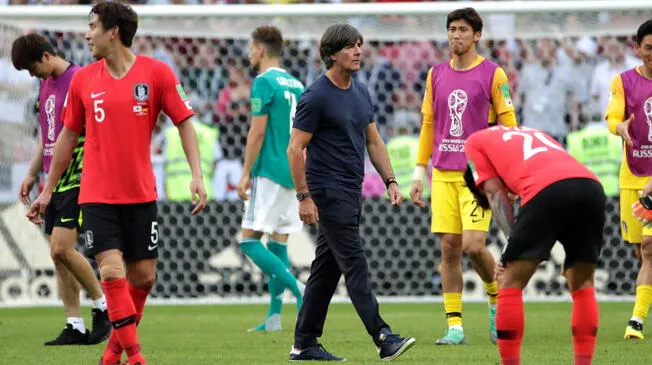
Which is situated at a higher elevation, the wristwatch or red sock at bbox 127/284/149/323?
the wristwatch

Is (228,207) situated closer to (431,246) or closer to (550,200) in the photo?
(431,246)

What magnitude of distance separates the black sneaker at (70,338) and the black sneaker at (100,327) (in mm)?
53

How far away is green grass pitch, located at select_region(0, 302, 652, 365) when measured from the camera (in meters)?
7.62

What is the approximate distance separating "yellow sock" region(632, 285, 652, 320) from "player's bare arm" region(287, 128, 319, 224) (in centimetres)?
284

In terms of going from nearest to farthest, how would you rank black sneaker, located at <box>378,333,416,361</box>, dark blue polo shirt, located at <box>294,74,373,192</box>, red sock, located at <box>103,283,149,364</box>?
red sock, located at <box>103,283,149,364</box> → black sneaker, located at <box>378,333,416,361</box> → dark blue polo shirt, located at <box>294,74,373,192</box>

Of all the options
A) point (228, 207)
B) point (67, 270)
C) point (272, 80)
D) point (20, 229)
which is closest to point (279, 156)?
point (272, 80)

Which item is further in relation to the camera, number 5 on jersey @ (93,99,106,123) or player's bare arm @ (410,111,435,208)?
player's bare arm @ (410,111,435,208)

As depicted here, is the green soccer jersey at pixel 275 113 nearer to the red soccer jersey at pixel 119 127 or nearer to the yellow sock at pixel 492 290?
the yellow sock at pixel 492 290

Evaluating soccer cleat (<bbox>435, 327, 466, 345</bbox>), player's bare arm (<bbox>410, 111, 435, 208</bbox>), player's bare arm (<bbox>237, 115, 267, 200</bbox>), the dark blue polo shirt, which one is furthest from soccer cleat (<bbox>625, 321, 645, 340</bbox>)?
player's bare arm (<bbox>237, 115, 267, 200</bbox>)

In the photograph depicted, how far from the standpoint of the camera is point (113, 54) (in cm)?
669

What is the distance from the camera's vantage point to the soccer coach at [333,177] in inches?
281

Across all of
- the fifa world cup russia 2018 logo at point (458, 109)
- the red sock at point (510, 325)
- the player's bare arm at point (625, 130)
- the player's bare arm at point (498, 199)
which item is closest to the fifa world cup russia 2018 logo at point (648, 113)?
the player's bare arm at point (625, 130)

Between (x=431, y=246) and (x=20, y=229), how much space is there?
426cm

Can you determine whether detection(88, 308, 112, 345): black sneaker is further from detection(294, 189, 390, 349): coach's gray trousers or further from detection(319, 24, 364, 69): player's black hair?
detection(319, 24, 364, 69): player's black hair
